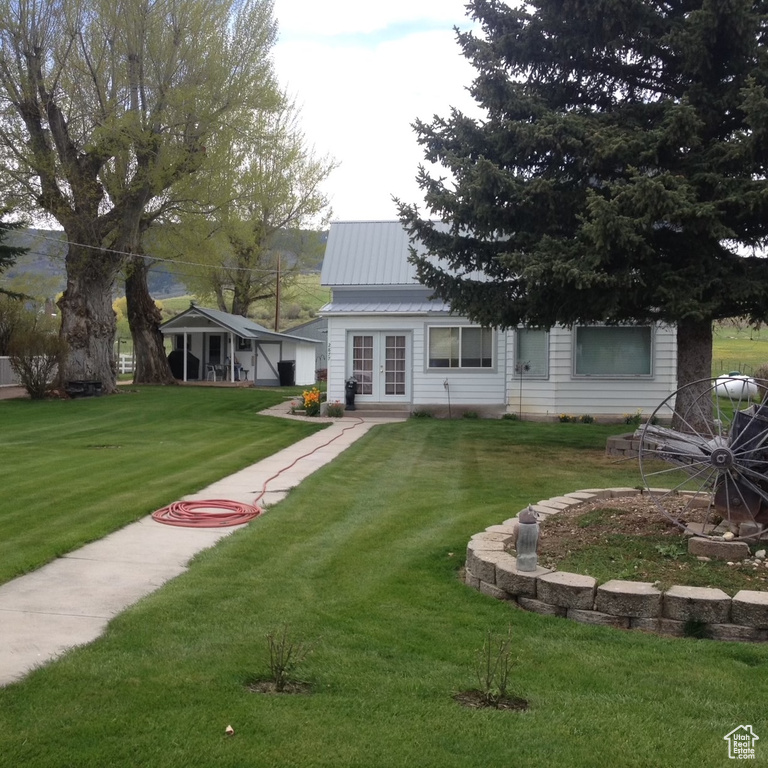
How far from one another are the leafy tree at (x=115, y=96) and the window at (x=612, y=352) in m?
11.2

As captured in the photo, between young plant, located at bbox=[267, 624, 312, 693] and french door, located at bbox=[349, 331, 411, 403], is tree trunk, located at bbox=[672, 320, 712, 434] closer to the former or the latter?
french door, located at bbox=[349, 331, 411, 403]

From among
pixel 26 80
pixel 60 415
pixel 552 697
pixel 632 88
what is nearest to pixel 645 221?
pixel 632 88

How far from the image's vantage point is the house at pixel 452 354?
19.5m

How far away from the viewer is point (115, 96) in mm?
22172

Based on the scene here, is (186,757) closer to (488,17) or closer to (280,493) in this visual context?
(280,493)

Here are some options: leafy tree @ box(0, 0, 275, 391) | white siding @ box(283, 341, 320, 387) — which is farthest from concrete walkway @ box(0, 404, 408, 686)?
white siding @ box(283, 341, 320, 387)

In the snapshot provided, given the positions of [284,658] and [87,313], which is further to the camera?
[87,313]

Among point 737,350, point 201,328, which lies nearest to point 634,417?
point 201,328

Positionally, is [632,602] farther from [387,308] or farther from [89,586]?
[387,308]

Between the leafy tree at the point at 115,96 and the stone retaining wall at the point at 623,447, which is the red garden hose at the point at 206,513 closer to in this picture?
the stone retaining wall at the point at 623,447

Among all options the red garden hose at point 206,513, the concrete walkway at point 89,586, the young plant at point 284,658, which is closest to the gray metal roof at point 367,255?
the concrete walkway at point 89,586

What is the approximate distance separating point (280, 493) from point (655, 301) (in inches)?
259

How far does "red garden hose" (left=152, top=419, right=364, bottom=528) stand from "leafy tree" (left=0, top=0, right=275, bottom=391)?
15.5 meters

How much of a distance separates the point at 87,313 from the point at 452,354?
11074mm
